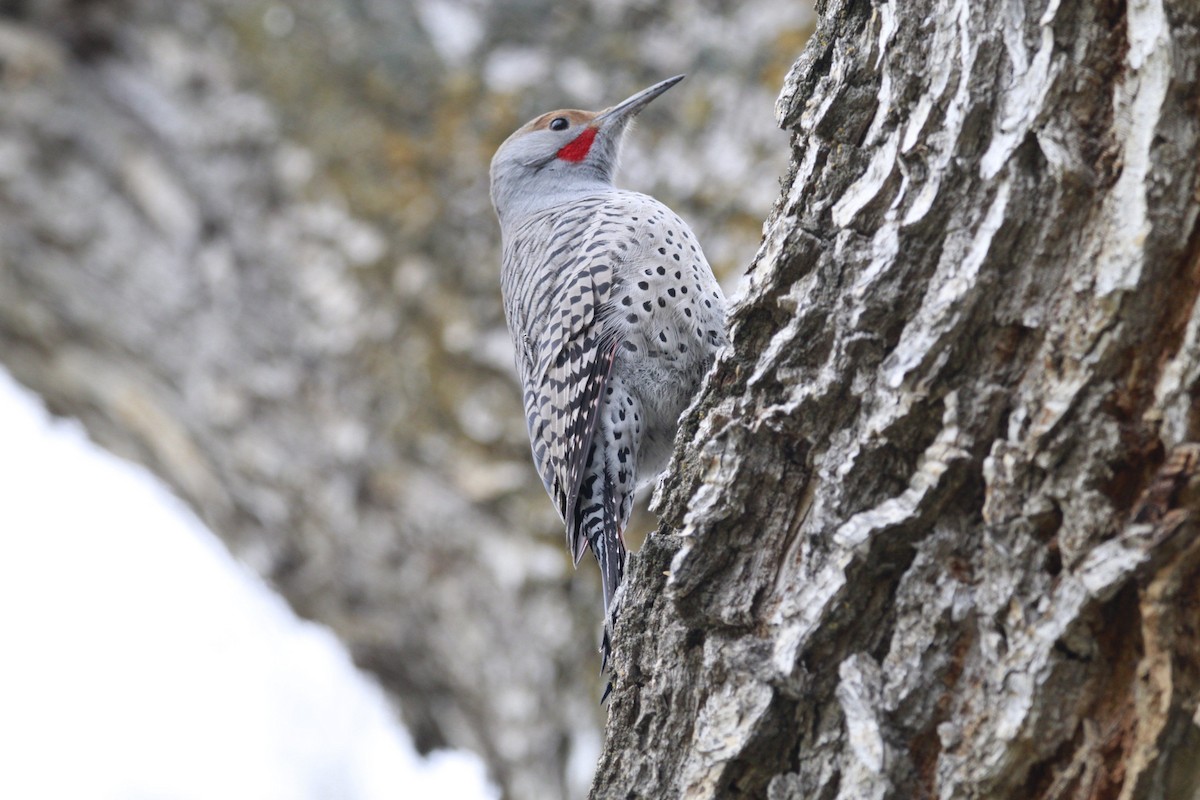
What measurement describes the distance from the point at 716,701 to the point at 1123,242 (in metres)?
1.03

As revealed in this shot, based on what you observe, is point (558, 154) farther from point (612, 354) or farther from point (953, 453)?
point (953, 453)

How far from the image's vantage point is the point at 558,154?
5.09m

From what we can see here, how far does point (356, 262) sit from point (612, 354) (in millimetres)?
2178

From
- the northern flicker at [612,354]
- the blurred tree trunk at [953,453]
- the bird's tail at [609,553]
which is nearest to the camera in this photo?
the blurred tree trunk at [953,453]

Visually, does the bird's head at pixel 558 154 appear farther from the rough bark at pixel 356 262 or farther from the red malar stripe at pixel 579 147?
the rough bark at pixel 356 262

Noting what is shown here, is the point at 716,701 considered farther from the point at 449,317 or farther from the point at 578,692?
the point at 449,317

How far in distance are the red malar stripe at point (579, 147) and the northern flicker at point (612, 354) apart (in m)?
0.74

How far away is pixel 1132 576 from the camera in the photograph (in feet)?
5.76

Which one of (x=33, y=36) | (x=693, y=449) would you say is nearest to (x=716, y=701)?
(x=693, y=449)

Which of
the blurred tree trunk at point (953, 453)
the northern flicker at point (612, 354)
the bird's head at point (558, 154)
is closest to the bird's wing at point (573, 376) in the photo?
the northern flicker at point (612, 354)

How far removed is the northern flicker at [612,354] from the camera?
3.90m

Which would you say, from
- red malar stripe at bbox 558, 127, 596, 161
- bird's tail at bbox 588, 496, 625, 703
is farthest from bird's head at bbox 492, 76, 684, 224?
bird's tail at bbox 588, 496, 625, 703

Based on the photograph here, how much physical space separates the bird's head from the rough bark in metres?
0.48

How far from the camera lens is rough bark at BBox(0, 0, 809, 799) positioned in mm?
5223
